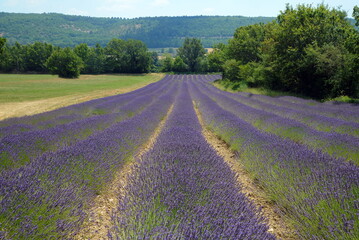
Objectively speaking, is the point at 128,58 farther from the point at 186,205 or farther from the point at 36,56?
the point at 186,205

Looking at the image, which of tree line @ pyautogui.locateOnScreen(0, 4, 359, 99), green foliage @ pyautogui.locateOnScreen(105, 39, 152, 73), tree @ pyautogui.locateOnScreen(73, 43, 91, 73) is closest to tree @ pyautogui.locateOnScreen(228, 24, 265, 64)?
tree line @ pyautogui.locateOnScreen(0, 4, 359, 99)

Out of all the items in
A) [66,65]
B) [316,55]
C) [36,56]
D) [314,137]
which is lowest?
[314,137]

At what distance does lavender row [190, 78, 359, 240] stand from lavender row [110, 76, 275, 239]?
52cm

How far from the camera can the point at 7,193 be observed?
67.6 inches

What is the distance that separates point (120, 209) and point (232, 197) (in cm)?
97

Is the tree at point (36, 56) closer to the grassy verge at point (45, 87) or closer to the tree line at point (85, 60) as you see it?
the tree line at point (85, 60)

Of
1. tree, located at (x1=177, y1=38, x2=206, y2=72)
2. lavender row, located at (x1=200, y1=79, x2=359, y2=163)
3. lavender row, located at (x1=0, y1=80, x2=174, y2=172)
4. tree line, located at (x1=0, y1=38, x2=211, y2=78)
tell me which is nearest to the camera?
lavender row, located at (x1=0, y1=80, x2=174, y2=172)

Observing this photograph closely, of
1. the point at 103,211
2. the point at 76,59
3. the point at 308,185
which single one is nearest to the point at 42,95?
the point at 103,211

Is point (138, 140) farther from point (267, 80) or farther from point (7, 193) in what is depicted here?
point (267, 80)

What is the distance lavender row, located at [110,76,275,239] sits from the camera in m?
1.52

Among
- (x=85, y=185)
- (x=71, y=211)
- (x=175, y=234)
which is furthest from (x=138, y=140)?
(x=175, y=234)

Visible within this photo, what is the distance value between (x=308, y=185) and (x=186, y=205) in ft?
4.76

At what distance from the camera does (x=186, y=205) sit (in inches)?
74.4

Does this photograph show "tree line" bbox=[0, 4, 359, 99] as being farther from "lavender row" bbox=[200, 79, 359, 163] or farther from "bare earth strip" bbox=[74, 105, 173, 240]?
"bare earth strip" bbox=[74, 105, 173, 240]
